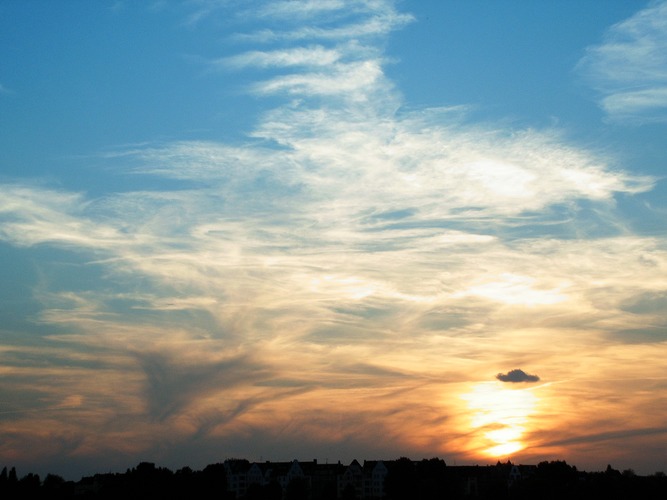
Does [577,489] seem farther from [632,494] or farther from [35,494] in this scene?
[35,494]

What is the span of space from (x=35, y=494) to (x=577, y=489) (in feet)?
389

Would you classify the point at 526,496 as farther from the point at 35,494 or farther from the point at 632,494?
the point at 35,494

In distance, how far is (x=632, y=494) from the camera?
571ft

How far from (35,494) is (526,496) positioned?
357 ft

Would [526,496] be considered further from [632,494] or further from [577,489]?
[632,494]

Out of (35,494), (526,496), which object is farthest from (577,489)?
(35,494)

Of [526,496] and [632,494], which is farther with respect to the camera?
[526,496]

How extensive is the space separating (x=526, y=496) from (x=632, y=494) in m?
23.7

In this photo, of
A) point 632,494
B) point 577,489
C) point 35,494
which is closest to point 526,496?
point 577,489

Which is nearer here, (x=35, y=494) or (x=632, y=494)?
(x=632, y=494)

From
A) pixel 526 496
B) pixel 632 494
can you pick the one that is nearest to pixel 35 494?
pixel 526 496

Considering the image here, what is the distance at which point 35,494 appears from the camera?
193 m

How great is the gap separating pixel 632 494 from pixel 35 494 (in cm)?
12814

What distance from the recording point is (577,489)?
183 meters
